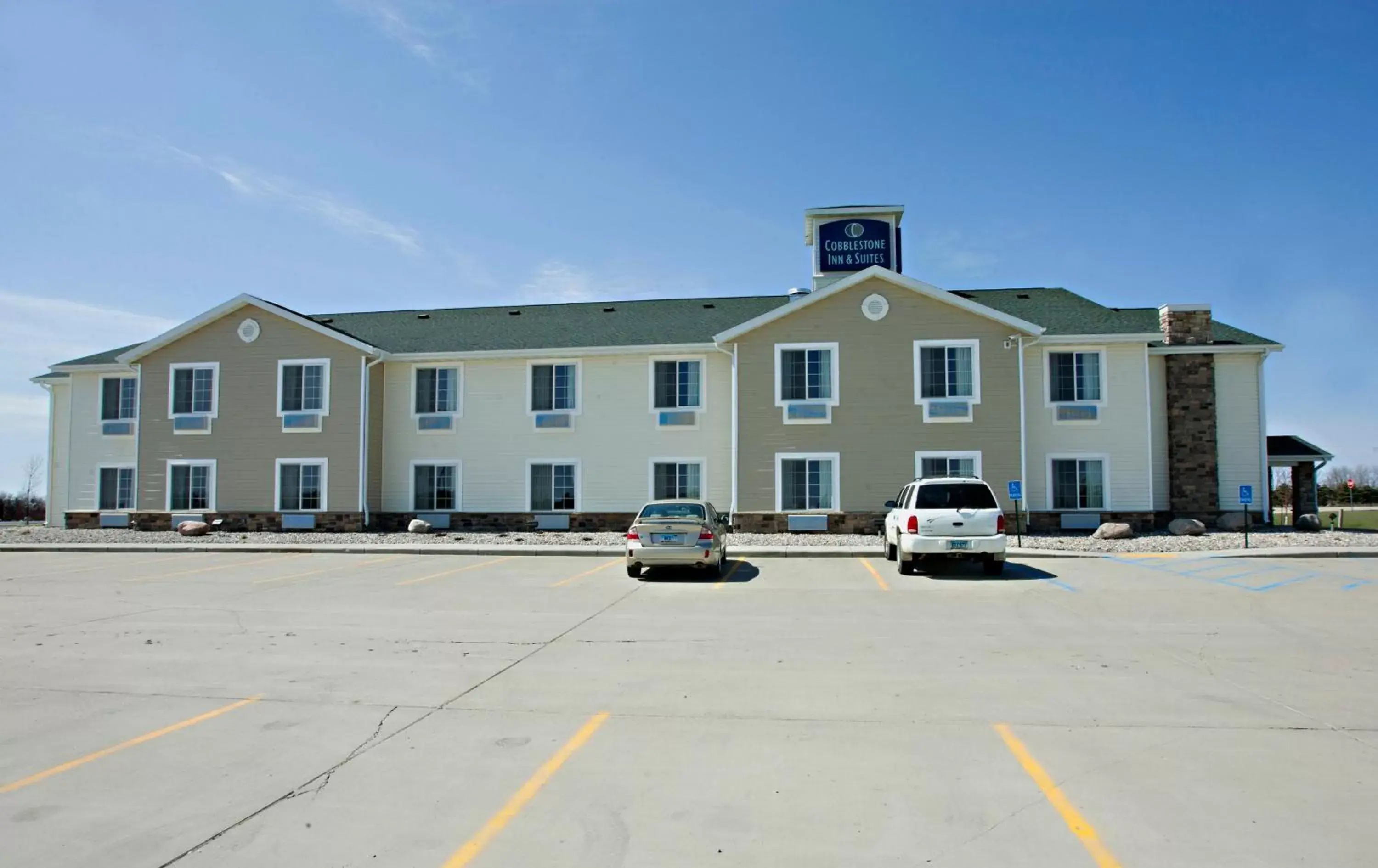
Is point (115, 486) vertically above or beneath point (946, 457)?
beneath

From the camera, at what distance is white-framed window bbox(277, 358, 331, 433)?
2805cm

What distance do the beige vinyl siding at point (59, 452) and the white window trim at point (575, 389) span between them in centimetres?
1647

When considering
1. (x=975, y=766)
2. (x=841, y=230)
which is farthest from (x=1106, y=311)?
(x=975, y=766)

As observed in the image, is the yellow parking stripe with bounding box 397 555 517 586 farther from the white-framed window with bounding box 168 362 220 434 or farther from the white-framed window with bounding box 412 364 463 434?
the white-framed window with bounding box 168 362 220 434

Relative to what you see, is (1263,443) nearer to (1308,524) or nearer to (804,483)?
(1308,524)

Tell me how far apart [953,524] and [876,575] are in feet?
5.74

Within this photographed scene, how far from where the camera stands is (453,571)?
17.7 metres

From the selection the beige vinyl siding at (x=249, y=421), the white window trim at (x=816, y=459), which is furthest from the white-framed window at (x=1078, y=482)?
the beige vinyl siding at (x=249, y=421)

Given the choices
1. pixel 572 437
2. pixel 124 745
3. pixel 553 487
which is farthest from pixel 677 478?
pixel 124 745

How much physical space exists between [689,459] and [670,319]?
5.37 m

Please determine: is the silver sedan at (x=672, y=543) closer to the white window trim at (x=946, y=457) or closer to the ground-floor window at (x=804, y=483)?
the ground-floor window at (x=804, y=483)

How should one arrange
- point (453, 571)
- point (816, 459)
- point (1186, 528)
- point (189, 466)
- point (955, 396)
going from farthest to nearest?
point (189, 466), point (816, 459), point (955, 396), point (1186, 528), point (453, 571)

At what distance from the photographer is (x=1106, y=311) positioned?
92.0 feet

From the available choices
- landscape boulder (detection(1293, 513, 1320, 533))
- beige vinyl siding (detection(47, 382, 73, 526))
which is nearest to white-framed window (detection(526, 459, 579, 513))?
beige vinyl siding (detection(47, 382, 73, 526))
